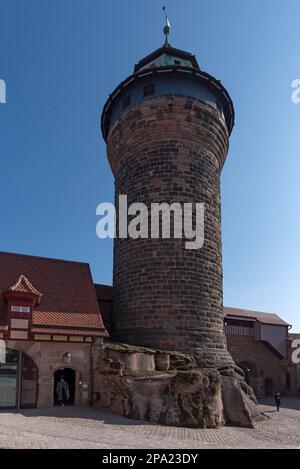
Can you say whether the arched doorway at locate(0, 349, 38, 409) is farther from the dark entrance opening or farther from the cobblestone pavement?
the dark entrance opening

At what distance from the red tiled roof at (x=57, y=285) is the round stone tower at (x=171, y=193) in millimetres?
2039

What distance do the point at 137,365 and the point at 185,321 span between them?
3.17m

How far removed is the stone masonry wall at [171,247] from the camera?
18.1m

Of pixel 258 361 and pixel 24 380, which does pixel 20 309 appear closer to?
pixel 24 380

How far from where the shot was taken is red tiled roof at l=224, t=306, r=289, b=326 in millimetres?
30441

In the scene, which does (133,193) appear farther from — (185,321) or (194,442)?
(194,442)

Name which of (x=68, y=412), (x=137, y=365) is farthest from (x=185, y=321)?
(x=68, y=412)

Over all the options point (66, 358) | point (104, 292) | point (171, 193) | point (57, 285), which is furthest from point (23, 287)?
point (171, 193)

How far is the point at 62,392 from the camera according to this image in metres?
15.2

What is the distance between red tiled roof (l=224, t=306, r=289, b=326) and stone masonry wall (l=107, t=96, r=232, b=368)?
435 inches

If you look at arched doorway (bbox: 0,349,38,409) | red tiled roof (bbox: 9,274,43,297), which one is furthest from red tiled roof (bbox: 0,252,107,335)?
arched doorway (bbox: 0,349,38,409)

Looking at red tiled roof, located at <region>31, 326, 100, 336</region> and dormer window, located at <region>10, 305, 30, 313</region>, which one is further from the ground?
dormer window, located at <region>10, 305, 30, 313</region>

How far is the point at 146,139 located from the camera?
66.0 ft

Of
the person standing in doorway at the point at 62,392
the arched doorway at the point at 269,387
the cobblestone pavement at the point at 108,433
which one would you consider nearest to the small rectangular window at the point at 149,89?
the person standing in doorway at the point at 62,392
